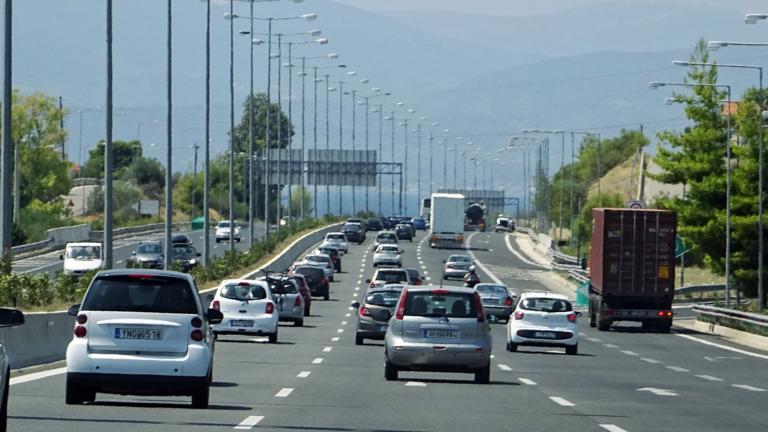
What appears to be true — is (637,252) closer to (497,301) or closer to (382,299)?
(497,301)

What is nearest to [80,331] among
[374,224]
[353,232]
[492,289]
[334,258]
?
[492,289]

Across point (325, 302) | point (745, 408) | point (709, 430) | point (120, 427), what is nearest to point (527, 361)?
point (745, 408)

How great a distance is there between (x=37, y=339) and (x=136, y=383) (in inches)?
440

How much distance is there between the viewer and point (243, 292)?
4281 cm

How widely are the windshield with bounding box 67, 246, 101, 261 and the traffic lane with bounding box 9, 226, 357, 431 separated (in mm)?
40090

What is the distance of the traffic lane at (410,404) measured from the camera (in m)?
19.8

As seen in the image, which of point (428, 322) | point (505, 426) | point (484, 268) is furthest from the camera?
point (484, 268)

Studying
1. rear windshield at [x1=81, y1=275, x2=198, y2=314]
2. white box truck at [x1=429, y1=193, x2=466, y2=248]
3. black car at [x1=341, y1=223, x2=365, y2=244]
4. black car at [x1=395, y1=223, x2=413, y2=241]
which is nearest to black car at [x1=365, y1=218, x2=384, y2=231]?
black car at [x1=395, y1=223, x2=413, y2=241]

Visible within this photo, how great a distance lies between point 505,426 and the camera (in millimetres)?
19859

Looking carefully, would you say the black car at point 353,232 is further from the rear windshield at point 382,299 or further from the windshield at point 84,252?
the rear windshield at point 382,299

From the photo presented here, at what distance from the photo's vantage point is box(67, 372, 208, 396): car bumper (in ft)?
66.6

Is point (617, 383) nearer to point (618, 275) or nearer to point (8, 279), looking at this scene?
point (8, 279)

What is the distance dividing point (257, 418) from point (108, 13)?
29384mm

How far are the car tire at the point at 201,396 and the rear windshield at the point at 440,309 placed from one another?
7793 millimetres
